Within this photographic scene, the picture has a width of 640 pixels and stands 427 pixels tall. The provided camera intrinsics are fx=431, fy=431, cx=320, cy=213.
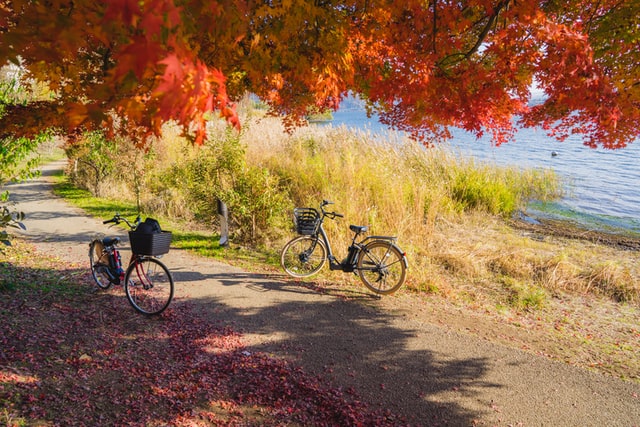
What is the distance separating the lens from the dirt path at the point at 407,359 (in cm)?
319

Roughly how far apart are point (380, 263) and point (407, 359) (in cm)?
160

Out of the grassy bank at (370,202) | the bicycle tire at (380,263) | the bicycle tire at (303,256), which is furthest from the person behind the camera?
the grassy bank at (370,202)

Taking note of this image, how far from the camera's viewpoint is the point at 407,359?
152 inches

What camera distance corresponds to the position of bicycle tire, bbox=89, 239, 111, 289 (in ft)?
16.0

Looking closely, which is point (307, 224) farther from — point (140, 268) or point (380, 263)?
point (140, 268)

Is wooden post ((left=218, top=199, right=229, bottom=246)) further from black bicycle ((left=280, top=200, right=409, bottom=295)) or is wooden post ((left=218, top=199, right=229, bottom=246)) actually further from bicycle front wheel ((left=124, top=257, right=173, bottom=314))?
bicycle front wheel ((left=124, top=257, right=173, bottom=314))

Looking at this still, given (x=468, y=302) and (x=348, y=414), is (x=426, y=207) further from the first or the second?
(x=348, y=414)

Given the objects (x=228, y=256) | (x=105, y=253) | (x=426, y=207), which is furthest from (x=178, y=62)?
(x=426, y=207)

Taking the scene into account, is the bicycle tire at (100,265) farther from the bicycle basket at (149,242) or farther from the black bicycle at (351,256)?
the black bicycle at (351,256)

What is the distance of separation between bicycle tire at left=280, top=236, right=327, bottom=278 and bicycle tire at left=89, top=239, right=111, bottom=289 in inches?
84.5

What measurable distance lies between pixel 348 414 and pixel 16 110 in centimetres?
392

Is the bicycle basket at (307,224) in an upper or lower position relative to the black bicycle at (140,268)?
upper

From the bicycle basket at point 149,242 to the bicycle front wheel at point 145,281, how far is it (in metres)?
0.26

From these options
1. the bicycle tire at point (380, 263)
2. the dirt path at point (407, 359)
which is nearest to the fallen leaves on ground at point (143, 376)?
the dirt path at point (407, 359)
